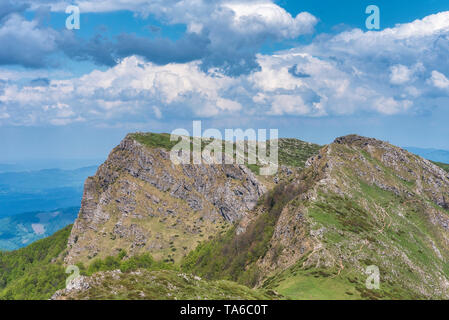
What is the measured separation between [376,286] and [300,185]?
87.2m

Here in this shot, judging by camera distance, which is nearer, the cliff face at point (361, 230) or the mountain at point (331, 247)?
the mountain at point (331, 247)

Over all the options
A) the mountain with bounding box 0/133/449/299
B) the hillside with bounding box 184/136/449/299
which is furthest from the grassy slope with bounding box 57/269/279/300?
the hillside with bounding box 184/136/449/299

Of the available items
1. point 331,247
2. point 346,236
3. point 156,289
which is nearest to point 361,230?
point 346,236

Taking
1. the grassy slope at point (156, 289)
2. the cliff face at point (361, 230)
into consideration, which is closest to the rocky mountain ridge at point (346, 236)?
the cliff face at point (361, 230)

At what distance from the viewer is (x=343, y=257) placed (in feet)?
328

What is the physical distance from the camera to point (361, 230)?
121062mm

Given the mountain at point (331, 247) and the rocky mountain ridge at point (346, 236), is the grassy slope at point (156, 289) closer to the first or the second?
the mountain at point (331, 247)

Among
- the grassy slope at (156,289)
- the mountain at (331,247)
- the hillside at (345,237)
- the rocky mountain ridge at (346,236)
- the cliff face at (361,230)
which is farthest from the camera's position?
the cliff face at (361,230)

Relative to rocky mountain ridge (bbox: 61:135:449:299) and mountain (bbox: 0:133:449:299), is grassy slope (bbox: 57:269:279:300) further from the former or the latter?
rocky mountain ridge (bbox: 61:135:449:299)

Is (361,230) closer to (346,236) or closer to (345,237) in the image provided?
(346,236)

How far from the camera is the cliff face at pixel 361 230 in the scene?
98875 mm
